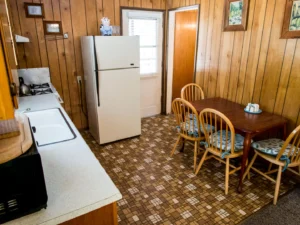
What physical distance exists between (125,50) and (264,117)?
1981 millimetres

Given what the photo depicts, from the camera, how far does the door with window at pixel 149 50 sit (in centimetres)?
373

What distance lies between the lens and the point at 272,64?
2535mm

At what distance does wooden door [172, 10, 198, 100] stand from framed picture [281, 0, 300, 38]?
200 cm

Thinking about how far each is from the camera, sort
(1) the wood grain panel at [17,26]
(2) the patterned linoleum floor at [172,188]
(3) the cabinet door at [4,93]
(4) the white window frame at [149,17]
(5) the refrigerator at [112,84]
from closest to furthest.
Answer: (3) the cabinet door at [4,93] < (2) the patterned linoleum floor at [172,188] < (1) the wood grain panel at [17,26] < (5) the refrigerator at [112,84] < (4) the white window frame at [149,17]

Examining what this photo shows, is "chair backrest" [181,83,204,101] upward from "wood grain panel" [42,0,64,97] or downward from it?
downward

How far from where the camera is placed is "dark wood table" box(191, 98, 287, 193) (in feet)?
6.93

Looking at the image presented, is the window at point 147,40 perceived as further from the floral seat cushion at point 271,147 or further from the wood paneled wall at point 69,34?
the floral seat cushion at point 271,147

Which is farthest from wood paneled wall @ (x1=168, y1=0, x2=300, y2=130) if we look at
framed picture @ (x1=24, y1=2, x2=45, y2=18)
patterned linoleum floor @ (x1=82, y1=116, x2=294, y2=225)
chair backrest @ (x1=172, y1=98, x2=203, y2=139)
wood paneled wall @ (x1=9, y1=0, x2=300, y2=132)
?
framed picture @ (x1=24, y1=2, x2=45, y2=18)

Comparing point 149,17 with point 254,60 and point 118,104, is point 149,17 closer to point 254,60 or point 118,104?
point 118,104

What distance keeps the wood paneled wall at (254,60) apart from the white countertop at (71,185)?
2.26 meters

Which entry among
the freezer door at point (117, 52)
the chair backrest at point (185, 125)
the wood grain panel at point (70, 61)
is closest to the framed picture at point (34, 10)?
the wood grain panel at point (70, 61)

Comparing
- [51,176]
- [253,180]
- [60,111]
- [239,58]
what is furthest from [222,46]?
[51,176]

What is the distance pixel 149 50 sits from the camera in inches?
160

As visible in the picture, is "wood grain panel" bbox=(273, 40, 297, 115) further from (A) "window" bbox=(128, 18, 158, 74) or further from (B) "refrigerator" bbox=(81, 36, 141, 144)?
(A) "window" bbox=(128, 18, 158, 74)
